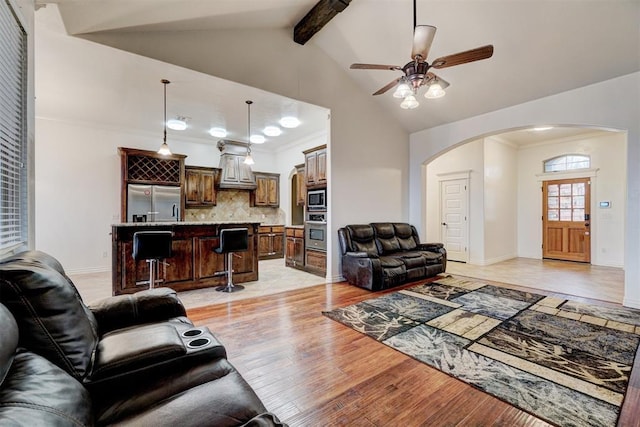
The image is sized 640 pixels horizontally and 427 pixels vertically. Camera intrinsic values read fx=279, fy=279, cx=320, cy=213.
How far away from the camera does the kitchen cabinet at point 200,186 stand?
6.77 meters

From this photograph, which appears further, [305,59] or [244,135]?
[244,135]

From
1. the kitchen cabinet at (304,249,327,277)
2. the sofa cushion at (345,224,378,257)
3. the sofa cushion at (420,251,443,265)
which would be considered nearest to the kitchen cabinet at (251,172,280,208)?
the kitchen cabinet at (304,249,327,277)

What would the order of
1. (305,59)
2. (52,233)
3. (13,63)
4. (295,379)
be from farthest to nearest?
1. (52,233)
2. (305,59)
3. (295,379)
4. (13,63)

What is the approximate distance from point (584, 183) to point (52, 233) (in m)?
11.7

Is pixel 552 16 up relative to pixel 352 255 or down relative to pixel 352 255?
up

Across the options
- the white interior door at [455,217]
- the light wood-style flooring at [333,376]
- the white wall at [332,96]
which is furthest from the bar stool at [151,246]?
the white interior door at [455,217]

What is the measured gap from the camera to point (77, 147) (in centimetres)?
561

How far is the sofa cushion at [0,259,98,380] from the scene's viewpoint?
103 cm

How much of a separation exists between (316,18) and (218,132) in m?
3.55

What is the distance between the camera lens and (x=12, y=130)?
1.77 m

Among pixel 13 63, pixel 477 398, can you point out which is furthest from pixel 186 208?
pixel 477 398

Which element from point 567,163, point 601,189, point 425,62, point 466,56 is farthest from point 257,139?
point 601,189

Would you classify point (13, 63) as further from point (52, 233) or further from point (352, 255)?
point (52, 233)

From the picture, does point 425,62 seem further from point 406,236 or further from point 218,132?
point 218,132
